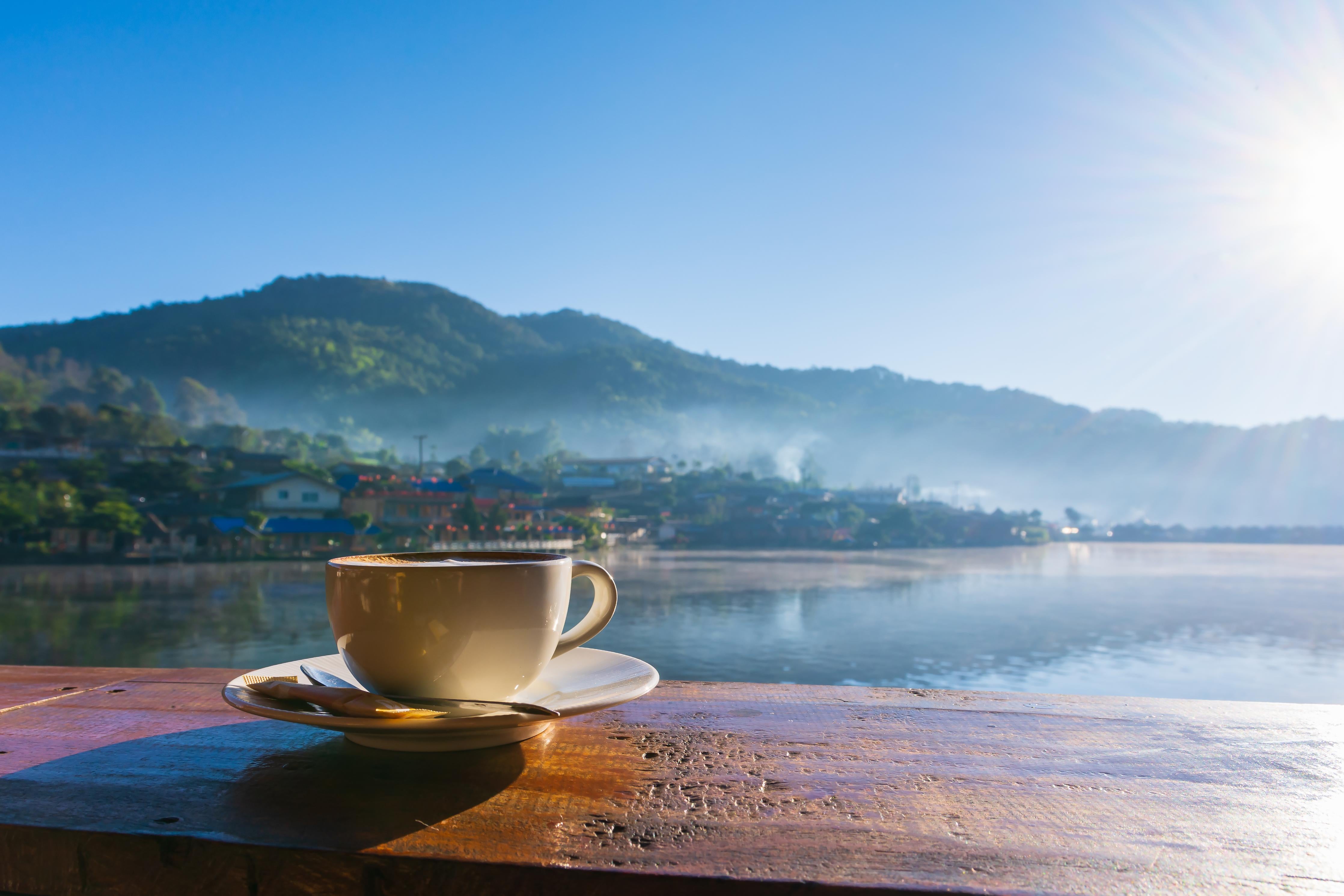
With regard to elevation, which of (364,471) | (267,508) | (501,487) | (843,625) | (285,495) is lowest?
(843,625)

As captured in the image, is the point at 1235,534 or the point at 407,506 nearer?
the point at 407,506

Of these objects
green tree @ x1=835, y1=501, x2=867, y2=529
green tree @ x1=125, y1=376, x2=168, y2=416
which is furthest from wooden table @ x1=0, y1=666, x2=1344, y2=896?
green tree @ x1=835, y1=501, x2=867, y2=529

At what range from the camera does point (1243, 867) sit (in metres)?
0.28

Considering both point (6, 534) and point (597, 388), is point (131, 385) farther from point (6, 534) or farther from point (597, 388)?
point (597, 388)

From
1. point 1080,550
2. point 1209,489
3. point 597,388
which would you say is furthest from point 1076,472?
point 597,388

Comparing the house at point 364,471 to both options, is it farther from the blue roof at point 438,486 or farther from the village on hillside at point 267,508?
the blue roof at point 438,486

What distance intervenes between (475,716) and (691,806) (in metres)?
0.11

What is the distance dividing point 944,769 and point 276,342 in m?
51.4

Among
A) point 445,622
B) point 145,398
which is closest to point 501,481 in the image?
point 145,398

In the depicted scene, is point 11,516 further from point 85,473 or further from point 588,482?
point 588,482

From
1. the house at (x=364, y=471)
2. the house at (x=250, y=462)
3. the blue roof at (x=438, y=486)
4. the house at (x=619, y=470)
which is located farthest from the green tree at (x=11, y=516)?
the house at (x=619, y=470)

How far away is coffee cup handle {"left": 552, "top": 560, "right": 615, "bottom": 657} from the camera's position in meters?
0.51

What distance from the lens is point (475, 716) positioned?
355 millimetres

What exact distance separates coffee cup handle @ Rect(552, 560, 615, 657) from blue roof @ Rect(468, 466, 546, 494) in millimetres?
30190
